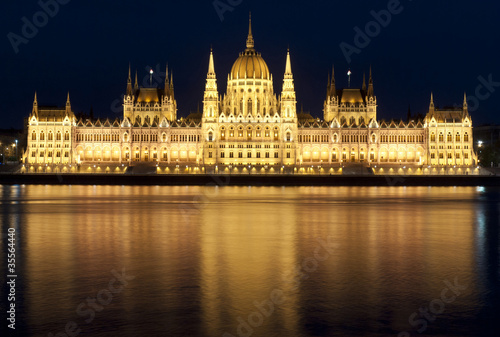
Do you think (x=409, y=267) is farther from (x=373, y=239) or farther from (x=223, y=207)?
(x=223, y=207)

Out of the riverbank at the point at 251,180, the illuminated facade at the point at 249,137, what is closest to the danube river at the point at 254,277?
the riverbank at the point at 251,180

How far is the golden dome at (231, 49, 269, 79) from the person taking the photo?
136375 mm


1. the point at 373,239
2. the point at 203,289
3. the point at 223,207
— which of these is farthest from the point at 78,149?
the point at 203,289

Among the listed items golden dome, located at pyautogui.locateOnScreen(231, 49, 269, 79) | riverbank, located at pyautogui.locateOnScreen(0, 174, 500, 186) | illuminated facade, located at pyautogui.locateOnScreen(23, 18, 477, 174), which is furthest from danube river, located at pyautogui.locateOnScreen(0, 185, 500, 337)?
golden dome, located at pyautogui.locateOnScreen(231, 49, 269, 79)

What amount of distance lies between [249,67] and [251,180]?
47475mm

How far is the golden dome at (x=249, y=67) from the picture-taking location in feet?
447

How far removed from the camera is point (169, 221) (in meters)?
36.8

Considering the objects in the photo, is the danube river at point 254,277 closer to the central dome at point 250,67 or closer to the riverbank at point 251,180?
the riverbank at point 251,180

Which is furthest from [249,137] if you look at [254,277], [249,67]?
[254,277]

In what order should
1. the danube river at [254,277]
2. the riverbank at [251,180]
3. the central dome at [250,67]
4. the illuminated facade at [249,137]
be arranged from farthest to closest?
the central dome at [250,67], the illuminated facade at [249,137], the riverbank at [251,180], the danube river at [254,277]

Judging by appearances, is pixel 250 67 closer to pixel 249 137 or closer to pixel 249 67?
pixel 249 67

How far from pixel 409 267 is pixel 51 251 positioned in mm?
13059

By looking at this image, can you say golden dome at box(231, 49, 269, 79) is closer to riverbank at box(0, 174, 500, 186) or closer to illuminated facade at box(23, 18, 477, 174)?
illuminated facade at box(23, 18, 477, 174)

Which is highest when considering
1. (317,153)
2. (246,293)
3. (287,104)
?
(287,104)
